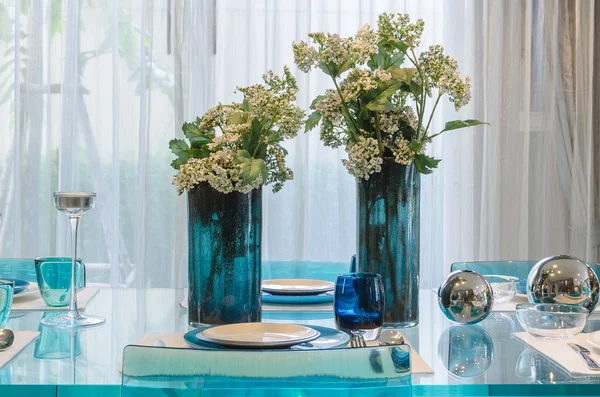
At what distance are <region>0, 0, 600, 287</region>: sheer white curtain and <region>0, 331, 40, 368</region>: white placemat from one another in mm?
1944

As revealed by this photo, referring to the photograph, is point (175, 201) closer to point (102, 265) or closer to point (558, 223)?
point (102, 265)

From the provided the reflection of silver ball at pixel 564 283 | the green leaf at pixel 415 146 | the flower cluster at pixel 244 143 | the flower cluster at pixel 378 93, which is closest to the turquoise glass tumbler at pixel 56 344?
the flower cluster at pixel 244 143

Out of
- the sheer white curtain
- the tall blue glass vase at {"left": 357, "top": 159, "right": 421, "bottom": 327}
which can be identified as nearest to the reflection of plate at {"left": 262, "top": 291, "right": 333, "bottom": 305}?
the tall blue glass vase at {"left": 357, "top": 159, "right": 421, "bottom": 327}

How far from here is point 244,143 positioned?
1327 mm

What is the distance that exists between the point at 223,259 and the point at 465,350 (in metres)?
0.43

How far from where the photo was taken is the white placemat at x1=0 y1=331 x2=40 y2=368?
41.1 inches

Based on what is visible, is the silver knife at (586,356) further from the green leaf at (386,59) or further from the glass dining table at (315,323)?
the green leaf at (386,59)

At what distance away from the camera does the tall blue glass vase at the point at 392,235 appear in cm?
136

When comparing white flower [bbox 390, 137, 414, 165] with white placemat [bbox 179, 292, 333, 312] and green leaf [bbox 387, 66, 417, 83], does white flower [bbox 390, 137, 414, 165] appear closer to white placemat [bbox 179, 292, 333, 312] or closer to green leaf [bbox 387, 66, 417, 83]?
green leaf [bbox 387, 66, 417, 83]

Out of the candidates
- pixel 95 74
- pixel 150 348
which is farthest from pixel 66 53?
pixel 150 348

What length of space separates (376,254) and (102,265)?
6.94 feet

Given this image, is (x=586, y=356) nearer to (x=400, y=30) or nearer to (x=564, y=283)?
(x=564, y=283)

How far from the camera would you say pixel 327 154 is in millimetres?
3234

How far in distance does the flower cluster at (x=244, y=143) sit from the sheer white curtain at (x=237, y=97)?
71.2 inches
